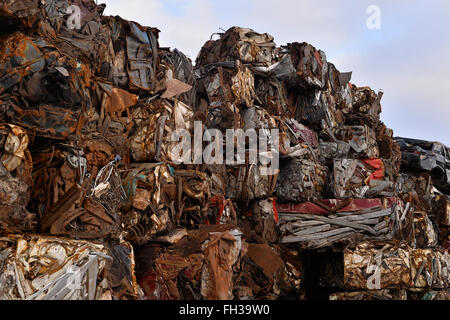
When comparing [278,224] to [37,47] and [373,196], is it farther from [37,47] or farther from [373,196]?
[37,47]

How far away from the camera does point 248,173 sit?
26.3 feet

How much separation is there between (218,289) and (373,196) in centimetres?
445

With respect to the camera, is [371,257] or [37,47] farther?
[371,257]

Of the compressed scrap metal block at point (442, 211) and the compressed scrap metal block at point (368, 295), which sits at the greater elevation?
the compressed scrap metal block at point (442, 211)

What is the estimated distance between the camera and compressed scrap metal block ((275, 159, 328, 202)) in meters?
8.85

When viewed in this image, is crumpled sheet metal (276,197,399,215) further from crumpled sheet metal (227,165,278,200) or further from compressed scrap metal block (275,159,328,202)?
crumpled sheet metal (227,165,278,200)

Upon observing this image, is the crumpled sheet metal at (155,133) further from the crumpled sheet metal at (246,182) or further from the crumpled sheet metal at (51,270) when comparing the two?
the crumpled sheet metal at (51,270)

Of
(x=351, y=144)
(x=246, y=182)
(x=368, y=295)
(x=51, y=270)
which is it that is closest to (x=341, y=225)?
(x=368, y=295)

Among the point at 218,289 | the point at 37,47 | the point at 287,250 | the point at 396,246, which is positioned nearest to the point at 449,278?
the point at 396,246

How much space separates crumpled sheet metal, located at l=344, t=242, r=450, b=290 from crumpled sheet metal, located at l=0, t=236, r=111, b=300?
5.20 m

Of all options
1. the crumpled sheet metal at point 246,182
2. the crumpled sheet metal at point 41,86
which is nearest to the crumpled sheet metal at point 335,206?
the crumpled sheet metal at point 246,182

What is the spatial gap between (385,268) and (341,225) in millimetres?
1144

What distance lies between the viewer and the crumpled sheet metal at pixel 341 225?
8.49 meters

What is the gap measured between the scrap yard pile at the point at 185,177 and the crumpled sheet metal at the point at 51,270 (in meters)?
0.01
